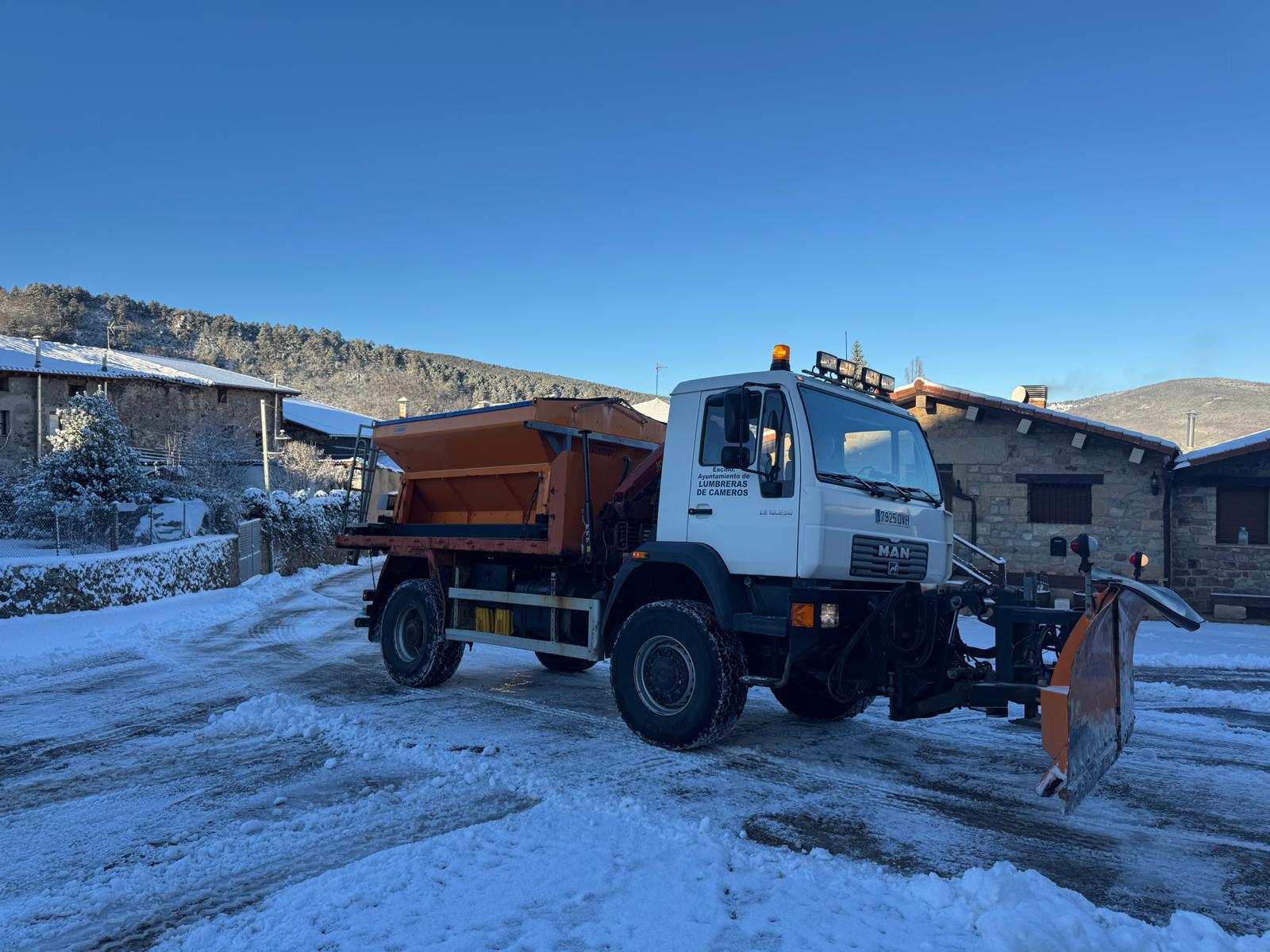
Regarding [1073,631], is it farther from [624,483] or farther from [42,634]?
[42,634]

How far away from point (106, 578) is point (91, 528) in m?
2.00

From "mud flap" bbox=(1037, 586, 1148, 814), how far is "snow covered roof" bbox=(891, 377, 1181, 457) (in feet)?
34.5

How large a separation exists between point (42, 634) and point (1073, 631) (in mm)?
12931

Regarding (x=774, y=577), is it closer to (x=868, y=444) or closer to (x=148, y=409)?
(x=868, y=444)

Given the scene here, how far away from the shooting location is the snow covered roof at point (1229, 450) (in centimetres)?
1555

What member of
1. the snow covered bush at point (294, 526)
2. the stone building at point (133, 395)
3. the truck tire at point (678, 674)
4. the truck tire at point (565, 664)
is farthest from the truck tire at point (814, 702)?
the stone building at point (133, 395)

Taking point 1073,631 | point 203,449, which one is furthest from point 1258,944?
point 203,449

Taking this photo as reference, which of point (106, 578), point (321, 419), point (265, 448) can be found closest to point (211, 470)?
point (265, 448)

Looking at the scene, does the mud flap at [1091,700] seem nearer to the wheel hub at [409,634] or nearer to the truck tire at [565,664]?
the truck tire at [565,664]

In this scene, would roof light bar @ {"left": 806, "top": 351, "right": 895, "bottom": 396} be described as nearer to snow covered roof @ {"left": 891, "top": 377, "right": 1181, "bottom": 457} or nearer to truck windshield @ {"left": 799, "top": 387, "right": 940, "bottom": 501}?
truck windshield @ {"left": 799, "top": 387, "right": 940, "bottom": 501}

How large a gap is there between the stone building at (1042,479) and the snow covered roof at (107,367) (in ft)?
122

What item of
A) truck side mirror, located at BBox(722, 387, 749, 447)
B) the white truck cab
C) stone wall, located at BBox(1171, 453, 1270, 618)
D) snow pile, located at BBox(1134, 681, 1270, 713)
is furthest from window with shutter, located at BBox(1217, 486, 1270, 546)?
truck side mirror, located at BBox(722, 387, 749, 447)

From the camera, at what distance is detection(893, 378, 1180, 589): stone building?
53.1 ft

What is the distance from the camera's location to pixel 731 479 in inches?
244
